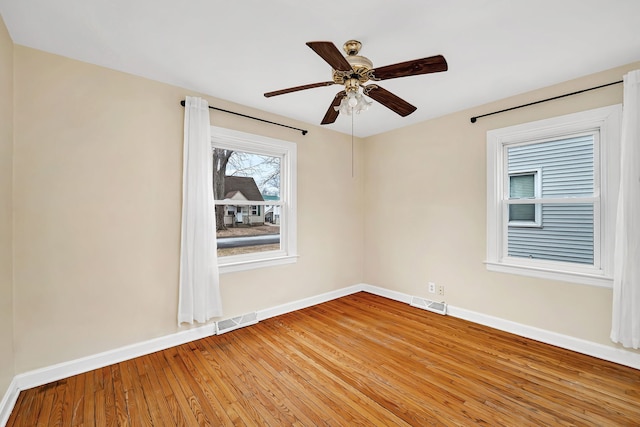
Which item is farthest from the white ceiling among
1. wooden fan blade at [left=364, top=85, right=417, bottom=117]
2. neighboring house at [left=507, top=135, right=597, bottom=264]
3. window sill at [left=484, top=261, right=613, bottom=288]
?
window sill at [left=484, top=261, right=613, bottom=288]

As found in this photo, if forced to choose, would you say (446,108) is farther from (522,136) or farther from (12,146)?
(12,146)

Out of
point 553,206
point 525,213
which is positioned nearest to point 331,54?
point 553,206

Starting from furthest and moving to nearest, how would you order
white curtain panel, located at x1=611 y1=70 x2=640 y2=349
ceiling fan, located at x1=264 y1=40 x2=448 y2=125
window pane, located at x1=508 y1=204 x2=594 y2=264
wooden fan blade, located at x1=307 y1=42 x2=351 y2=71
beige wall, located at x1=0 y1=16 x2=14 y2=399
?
window pane, located at x1=508 y1=204 x2=594 y2=264 < white curtain panel, located at x1=611 y1=70 x2=640 y2=349 < beige wall, located at x1=0 y1=16 x2=14 y2=399 < ceiling fan, located at x1=264 y1=40 x2=448 y2=125 < wooden fan blade, located at x1=307 y1=42 x2=351 y2=71

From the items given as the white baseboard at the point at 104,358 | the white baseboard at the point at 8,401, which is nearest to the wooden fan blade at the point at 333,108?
the white baseboard at the point at 104,358

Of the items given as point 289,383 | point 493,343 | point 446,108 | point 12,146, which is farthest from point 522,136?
point 12,146

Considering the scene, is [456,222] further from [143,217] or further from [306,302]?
[143,217]

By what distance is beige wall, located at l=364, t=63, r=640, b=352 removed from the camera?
2.64m

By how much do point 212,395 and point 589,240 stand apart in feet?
16.3

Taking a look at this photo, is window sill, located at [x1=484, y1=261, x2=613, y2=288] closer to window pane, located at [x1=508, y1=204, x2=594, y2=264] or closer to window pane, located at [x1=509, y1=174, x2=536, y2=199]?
window pane, located at [x1=508, y1=204, x2=594, y2=264]

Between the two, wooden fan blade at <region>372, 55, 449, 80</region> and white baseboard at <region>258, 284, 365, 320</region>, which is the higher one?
wooden fan blade at <region>372, 55, 449, 80</region>

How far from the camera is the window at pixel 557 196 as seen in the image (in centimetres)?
251

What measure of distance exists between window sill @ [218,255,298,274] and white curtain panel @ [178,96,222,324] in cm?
26

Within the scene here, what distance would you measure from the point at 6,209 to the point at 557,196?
5189 millimetres

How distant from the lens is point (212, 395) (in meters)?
2.02
